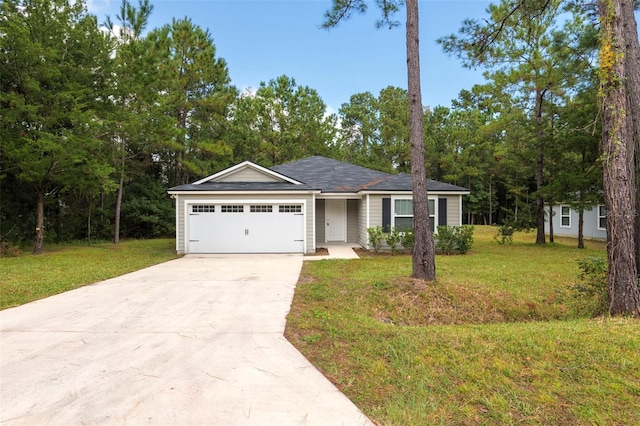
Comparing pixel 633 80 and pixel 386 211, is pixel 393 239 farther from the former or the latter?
pixel 633 80

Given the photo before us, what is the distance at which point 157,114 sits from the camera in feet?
52.9

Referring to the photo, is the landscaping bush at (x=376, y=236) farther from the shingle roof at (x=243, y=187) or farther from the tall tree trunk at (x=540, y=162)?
the tall tree trunk at (x=540, y=162)

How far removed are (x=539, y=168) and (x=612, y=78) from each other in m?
12.5

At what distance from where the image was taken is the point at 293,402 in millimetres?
2615

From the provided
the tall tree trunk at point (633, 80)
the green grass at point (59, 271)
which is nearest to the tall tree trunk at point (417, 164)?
the tall tree trunk at point (633, 80)

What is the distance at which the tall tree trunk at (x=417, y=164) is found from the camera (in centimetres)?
620

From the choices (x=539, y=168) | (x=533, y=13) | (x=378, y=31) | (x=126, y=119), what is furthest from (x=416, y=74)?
(x=126, y=119)

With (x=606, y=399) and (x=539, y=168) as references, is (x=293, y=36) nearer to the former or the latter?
(x=539, y=168)

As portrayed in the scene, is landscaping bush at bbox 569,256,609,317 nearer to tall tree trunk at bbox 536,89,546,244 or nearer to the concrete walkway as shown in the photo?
the concrete walkway

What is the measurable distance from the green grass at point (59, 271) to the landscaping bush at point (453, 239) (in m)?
9.53

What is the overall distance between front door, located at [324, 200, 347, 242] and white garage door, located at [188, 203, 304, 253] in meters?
2.98

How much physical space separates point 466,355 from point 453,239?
9.30 metres

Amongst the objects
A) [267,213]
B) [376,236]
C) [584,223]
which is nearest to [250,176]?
[267,213]

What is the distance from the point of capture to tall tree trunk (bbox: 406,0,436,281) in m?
6.20
